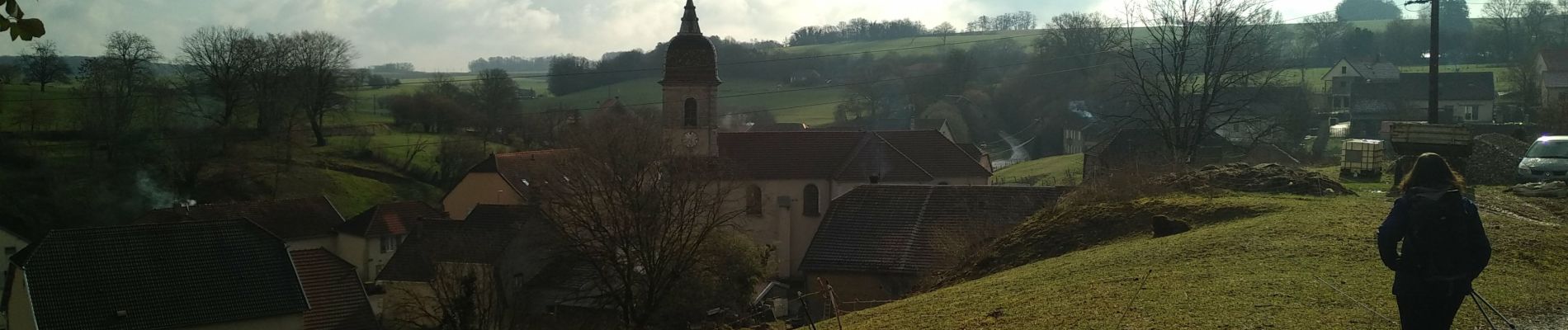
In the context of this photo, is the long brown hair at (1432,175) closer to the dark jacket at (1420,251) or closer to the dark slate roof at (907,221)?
the dark jacket at (1420,251)

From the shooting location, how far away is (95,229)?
28.0 m

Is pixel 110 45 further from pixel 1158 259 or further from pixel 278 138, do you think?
pixel 1158 259

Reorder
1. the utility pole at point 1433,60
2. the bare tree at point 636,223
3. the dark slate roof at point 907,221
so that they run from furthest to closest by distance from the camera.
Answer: the bare tree at point 636,223
the dark slate roof at point 907,221
the utility pole at point 1433,60

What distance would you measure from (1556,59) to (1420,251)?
63.9 m

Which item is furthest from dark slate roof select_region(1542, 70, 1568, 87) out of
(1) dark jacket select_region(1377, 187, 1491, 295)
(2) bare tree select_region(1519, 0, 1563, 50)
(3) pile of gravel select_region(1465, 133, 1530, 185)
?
(1) dark jacket select_region(1377, 187, 1491, 295)

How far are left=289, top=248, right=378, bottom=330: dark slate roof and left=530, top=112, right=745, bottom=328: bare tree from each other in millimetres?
5428

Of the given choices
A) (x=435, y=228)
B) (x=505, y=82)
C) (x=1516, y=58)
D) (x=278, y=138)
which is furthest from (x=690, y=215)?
(x=1516, y=58)

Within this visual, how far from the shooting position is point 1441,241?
24.1ft

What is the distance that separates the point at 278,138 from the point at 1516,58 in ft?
239

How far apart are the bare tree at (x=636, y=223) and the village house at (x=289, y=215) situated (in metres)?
15.9

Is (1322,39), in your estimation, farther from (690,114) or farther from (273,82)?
(273,82)

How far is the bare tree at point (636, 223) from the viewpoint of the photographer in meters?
27.1

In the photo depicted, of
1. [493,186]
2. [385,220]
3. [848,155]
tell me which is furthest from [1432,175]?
[493,186]

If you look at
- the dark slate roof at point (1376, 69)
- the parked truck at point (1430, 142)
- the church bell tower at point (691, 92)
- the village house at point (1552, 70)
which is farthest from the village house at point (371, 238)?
the dark slate roof at point (1376, 69)
